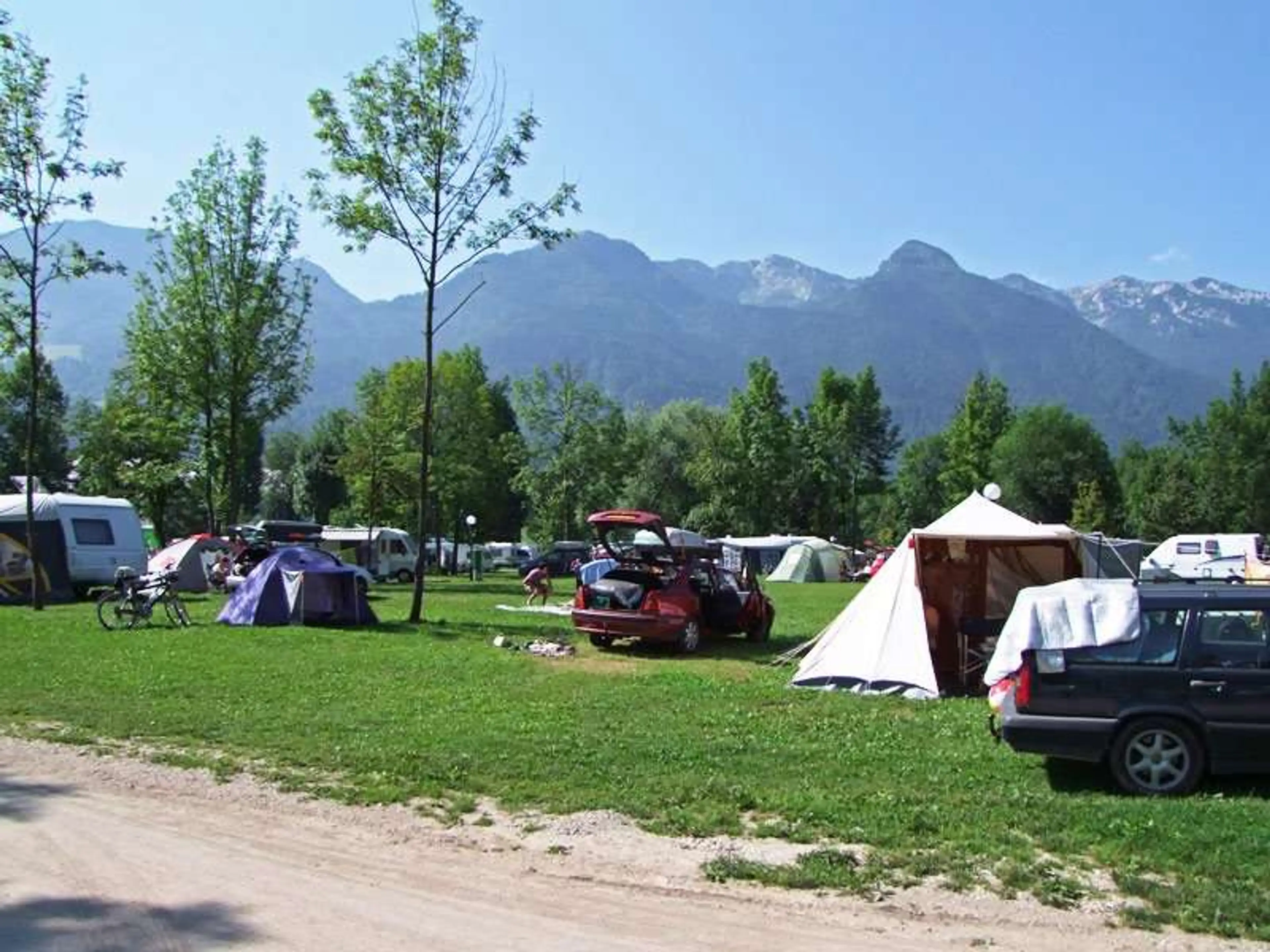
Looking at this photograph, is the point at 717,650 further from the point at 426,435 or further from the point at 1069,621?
the point at 1069,621

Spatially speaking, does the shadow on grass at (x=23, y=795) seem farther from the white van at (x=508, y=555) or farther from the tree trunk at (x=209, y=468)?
the white van at (x=508, y=555)

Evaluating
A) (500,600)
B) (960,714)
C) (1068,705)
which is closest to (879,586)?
(960,714)

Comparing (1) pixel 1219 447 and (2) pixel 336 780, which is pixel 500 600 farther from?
(1) pixel 1219 447

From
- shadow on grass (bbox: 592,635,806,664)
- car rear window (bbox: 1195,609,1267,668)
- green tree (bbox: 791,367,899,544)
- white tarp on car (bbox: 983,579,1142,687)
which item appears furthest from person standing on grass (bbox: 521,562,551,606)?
green tree (bbox: 791,367,899,544)

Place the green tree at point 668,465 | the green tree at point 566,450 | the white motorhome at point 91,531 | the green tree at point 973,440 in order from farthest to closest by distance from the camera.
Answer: the green tree at point 973,440
the green tree at point 668,465
the green tree at point 566,450
the white motorhome at point 91,531

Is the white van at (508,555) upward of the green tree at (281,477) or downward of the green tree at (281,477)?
downward

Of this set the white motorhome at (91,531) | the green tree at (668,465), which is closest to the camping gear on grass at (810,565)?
the green tree at (668,465)

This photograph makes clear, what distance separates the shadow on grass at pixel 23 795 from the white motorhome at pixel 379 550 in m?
38.6

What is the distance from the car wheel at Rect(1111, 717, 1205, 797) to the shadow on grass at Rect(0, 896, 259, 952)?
5623mm

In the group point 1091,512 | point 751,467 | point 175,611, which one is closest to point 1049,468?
point 1091,512

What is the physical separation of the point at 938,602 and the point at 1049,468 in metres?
64.4

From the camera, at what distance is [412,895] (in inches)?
216

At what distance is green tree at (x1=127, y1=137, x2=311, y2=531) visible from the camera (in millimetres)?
30766

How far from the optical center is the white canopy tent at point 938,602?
41.4 feet
